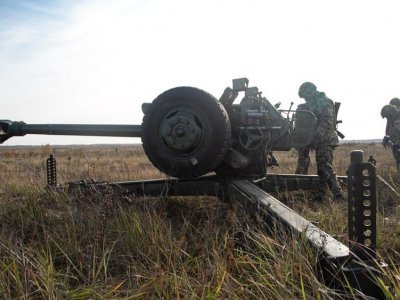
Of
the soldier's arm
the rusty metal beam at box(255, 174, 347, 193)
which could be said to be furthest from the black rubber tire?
the soldier's arm

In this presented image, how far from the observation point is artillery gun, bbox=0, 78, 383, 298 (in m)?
3.43

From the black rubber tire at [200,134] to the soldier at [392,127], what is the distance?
288 inches

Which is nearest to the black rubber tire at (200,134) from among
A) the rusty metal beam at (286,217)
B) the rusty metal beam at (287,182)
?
the rusty metal beam at (286,217)

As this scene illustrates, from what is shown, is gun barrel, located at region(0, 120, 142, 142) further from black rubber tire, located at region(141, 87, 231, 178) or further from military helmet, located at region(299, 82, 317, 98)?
military helmet, located at region(299, 82, 317, 98)

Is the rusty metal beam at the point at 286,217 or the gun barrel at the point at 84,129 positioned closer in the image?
the rusty metal beam at the point at 286,217

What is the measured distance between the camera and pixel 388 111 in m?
11.1

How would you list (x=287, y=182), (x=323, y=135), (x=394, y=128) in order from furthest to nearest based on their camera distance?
(x=394, y=128)
(x=323, y=135)
(x=287, y=182)

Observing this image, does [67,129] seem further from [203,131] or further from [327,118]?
[327,118]

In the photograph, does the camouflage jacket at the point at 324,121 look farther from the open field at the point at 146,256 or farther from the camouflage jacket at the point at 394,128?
the camouflage jacket at the point at 394,128

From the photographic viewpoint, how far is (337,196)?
22.2 feet

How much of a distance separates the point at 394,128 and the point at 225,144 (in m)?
7.71

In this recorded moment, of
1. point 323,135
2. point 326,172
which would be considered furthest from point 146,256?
point 323,135

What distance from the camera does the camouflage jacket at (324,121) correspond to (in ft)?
24.8

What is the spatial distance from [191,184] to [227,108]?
106cm
